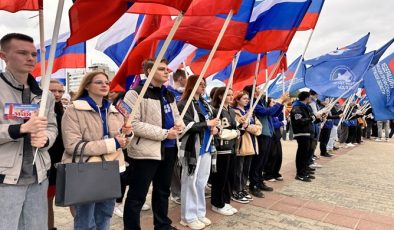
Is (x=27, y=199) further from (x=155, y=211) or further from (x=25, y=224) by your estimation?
A: (x=155, y=211)

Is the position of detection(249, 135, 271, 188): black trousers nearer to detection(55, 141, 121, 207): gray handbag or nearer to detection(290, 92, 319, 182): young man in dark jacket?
detection(290, 92, 319, 182): young man in dark jacket

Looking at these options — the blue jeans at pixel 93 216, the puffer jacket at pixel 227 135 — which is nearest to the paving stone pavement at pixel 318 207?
the puffer jacket at pixel 227 135

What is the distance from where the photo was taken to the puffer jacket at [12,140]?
209 cm

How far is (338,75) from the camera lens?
6777 millimetres

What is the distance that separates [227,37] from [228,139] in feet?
4.53

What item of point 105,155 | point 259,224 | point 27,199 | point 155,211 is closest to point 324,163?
point 259,224

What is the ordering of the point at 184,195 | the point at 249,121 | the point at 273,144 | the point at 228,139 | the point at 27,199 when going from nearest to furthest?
the point at 27,199, the point at 184,195, the point at 228,139, the point at 249,121, the point at 273,144

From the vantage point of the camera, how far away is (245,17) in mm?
4270

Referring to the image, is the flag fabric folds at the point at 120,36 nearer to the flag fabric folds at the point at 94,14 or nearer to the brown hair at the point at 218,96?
the brown hair at the point at 218,96

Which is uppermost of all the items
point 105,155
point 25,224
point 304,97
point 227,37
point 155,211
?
point 227,37

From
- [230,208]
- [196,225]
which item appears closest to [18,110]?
Answer: [196,225]

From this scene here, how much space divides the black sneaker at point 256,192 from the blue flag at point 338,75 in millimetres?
2517

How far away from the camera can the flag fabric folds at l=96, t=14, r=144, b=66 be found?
5.42 meters

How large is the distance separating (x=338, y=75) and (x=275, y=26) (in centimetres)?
281
